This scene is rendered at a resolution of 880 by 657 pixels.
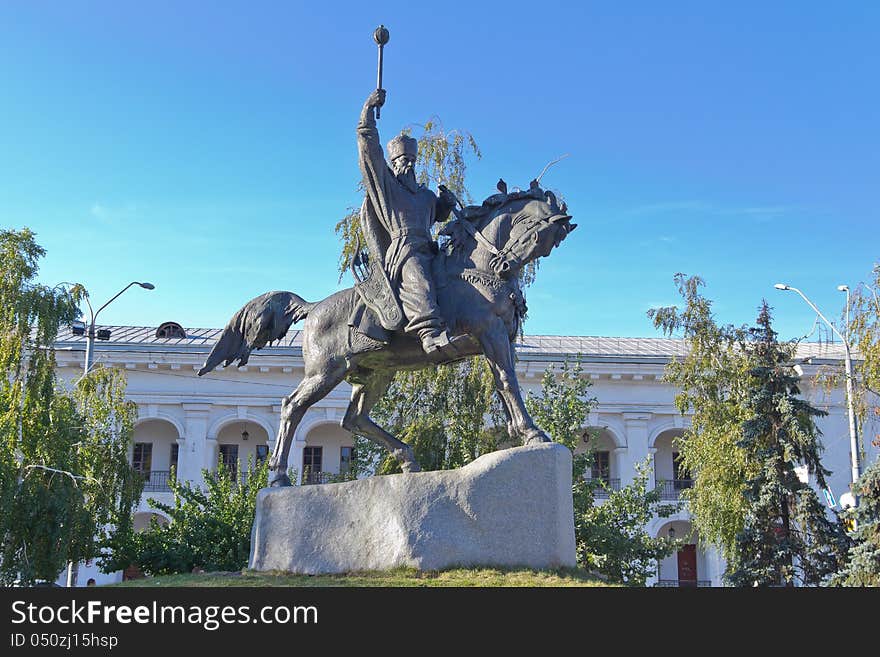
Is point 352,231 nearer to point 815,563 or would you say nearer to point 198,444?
point 815,563

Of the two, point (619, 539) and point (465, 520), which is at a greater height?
point (465, 520)

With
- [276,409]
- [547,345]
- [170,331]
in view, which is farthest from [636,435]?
[170,331]

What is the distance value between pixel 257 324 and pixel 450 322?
2.36 metres

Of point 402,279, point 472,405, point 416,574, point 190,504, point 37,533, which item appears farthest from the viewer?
point 472,405

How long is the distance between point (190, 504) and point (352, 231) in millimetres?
8488

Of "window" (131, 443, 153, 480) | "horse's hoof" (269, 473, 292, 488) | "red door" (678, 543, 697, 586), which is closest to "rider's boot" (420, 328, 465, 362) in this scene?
"horse's hoof" (269, 473, 292, 488)

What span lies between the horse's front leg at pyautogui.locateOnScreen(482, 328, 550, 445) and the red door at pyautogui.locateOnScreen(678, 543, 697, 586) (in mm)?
30752

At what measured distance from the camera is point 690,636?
558 centimetres

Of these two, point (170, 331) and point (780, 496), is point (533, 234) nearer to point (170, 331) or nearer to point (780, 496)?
point (780, 496)

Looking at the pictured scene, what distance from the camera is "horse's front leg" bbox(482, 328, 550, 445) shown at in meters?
8.70

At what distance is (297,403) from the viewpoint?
9469 millimetres

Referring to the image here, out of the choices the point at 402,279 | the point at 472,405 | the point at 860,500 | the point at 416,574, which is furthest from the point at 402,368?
the point at 472,405

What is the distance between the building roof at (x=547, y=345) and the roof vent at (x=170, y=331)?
0.26 m

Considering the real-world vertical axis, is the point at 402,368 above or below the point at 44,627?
above
